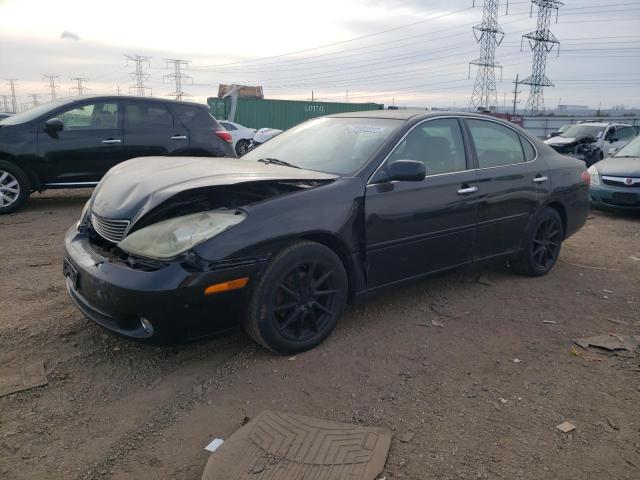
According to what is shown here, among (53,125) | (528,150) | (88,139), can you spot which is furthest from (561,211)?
(53,125)

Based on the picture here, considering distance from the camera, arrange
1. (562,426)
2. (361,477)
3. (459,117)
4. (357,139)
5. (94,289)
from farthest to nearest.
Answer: (459,117) → (357,139) → (94,289) → (562,426) → (361,477)

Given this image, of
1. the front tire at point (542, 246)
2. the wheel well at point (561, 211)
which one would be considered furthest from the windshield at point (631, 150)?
the front tire at point (542, 246)

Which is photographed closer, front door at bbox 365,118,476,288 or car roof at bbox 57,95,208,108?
front door at bbox 365,118,476,288

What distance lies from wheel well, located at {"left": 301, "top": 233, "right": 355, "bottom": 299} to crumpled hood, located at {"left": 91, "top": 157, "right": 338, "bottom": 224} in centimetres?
38

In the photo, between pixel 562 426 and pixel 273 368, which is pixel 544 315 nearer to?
pixel 562 426

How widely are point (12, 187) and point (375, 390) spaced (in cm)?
629

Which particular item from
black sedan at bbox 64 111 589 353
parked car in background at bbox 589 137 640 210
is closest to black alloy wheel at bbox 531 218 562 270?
black sedan at bbox 64 111 589 353

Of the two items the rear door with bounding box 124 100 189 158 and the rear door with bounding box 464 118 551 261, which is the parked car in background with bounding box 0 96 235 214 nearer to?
the rear door with bounding box 124 100 189 158

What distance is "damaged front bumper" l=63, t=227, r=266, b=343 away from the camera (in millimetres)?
2736

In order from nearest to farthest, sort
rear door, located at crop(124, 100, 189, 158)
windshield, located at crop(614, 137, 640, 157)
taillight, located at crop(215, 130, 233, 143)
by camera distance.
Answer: rear door, located at crop(124, 100, 189, 158)
taillight, located at crop(215, 130, 233, 143)
windshield, located at crop(614, 137, 640, 157)

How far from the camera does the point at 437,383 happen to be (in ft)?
10.0

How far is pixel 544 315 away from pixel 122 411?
125 inches

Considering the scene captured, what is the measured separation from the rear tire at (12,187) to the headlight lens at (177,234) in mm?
5043

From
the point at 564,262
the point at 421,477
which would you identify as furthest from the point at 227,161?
the point at 564,262
